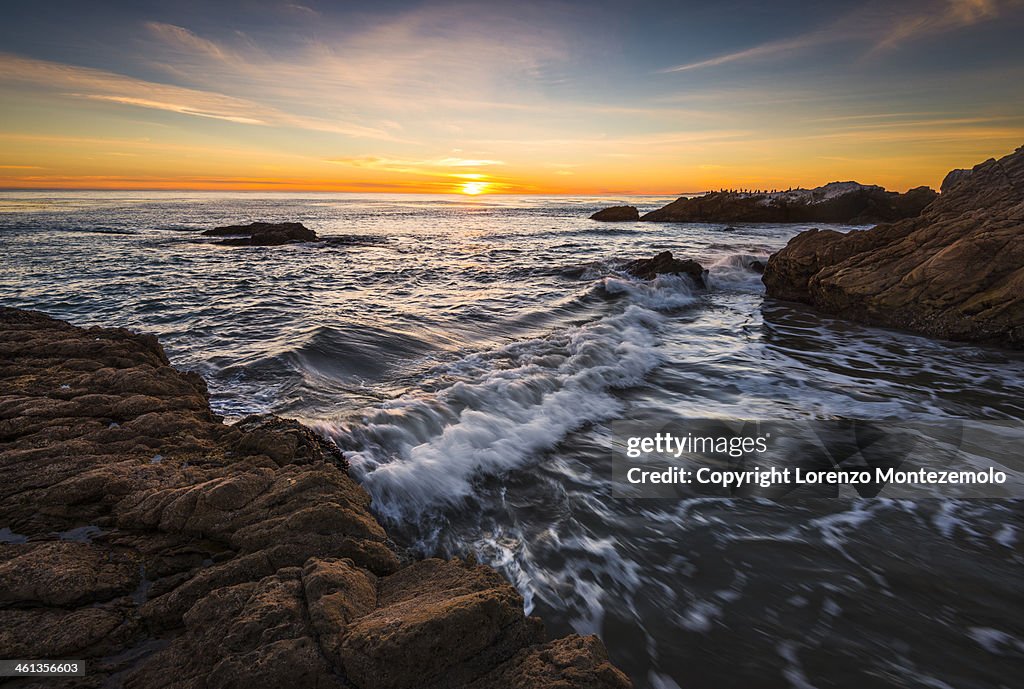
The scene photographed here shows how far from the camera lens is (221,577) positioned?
2.63m

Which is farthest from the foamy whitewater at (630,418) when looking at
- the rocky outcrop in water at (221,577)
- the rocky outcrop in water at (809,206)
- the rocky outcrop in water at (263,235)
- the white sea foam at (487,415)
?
the rocky outcrop in water at (809,206)

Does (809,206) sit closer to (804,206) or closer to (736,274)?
(804,206)

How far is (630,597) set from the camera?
12.3ft

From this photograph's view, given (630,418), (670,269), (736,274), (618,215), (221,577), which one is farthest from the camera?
(618,215)

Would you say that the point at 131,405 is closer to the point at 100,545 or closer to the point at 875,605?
the point at 100,545

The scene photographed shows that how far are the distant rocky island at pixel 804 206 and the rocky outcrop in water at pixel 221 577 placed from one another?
5230 cm

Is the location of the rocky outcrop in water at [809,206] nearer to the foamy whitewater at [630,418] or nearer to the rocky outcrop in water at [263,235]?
the foamy whitewater at [630,418]

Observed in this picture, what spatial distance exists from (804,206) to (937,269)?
51.1 meters

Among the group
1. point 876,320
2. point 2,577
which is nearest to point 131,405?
point 2,577

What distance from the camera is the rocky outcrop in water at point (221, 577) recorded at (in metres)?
2.14

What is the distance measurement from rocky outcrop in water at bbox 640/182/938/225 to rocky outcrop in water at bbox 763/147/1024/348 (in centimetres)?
3667

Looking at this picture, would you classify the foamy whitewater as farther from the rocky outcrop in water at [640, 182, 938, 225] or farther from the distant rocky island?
the rocky outcrop in water at [640, 182, 938, 225]

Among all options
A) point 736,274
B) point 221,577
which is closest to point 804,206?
point 736,274

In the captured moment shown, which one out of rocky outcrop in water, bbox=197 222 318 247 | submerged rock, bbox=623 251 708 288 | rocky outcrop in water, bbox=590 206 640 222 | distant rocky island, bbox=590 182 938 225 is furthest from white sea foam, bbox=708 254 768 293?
rocky outcrop in water, bbox=590 206 640 222
